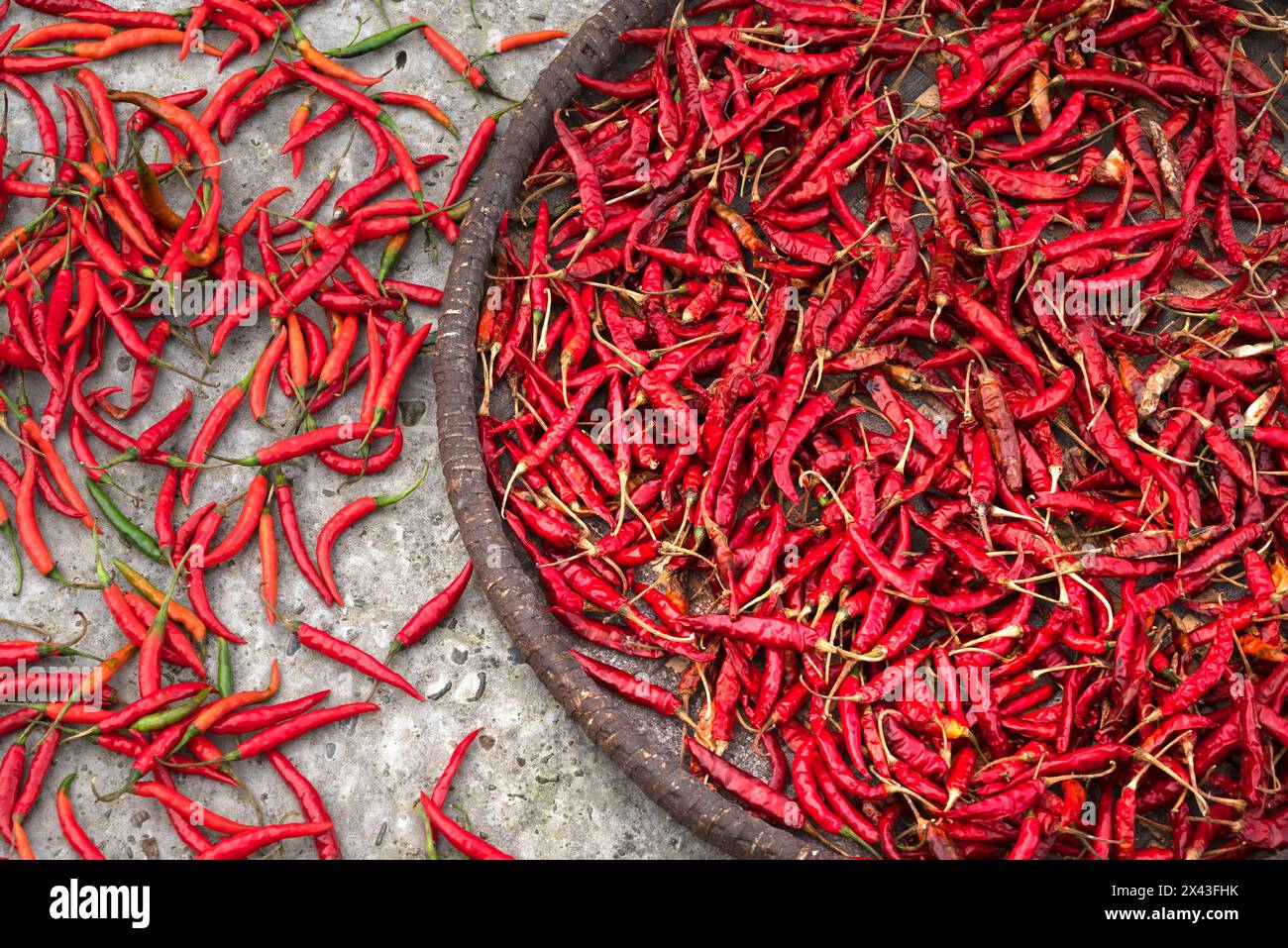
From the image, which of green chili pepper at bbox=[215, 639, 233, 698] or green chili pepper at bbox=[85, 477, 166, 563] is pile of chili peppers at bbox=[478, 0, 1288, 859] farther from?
green chili pepper at bbox=[85, 477, 166, 563]

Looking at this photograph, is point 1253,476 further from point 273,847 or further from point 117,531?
point 117,531

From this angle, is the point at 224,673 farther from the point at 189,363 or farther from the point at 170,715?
the point at 189,363

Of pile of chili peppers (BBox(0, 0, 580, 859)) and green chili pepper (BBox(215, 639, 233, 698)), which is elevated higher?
pile of chili peppers (BBox(0, 0, 580, 859))

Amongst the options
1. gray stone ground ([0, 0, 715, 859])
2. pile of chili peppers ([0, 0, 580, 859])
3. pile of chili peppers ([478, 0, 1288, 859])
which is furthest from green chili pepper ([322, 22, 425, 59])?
pile of chili peppers ([478, 0, 1288, 859])

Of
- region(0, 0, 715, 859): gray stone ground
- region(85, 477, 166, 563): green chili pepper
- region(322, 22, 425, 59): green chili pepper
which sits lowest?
region(0, 0, 715, 859): gray stone ground

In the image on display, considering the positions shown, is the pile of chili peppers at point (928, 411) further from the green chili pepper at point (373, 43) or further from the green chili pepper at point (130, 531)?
the green chili pepper at point (130, 531)

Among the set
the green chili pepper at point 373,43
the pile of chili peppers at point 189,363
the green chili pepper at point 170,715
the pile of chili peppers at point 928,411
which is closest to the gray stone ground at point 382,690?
the pile of chili peppers at point 189,363
